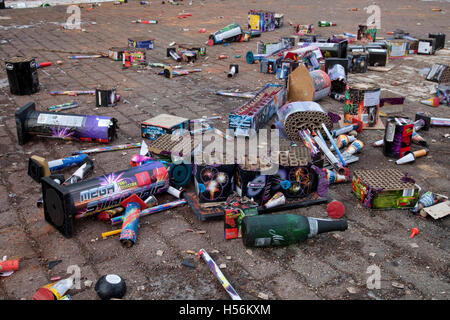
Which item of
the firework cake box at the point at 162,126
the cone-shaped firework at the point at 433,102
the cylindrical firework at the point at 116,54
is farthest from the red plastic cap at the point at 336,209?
the cylindrical firework at the point at 116,54

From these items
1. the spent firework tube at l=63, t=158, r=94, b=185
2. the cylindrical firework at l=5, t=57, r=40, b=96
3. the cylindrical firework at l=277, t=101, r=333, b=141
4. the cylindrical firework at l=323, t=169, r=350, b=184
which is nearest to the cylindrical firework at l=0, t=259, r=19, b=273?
the spent firework tube at l=63, t=158, r=94, b=185

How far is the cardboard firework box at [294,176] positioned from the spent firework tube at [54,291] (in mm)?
2130

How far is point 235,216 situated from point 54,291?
161 cm

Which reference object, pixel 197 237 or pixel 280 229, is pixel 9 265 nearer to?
pixel 197 237

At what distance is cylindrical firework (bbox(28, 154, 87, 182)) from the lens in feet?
15.6

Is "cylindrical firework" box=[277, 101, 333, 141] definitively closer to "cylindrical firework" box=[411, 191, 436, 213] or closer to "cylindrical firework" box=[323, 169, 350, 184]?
"cylindrical firework" box=[323, 169, 350, 184]

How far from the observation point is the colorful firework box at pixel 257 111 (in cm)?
603

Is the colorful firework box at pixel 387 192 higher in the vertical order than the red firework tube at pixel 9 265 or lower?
higher

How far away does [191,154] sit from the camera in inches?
186

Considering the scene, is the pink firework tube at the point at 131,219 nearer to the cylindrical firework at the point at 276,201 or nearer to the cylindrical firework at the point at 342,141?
the cylindrical firework at the point at 276,201

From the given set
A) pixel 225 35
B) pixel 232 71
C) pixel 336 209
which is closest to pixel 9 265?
pixel 336 209

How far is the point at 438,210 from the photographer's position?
170 inches

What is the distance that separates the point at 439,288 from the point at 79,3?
1939 centimetres
